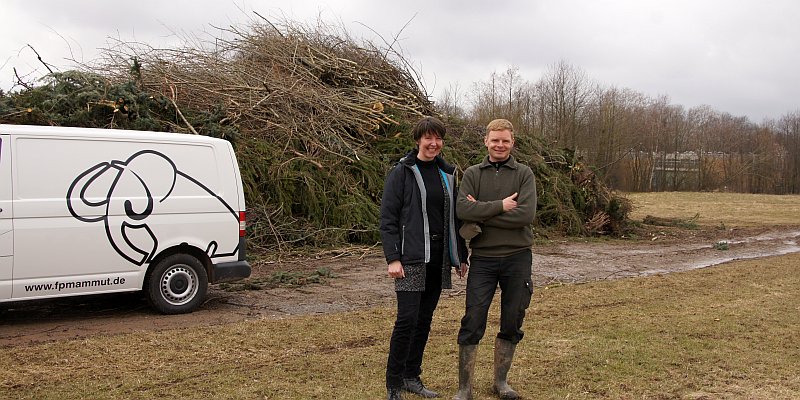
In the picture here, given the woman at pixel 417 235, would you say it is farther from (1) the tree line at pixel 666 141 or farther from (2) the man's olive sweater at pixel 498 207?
(1) the tree line at pixel 666 141

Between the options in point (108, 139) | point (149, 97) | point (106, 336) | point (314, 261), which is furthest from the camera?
point (149, 97)

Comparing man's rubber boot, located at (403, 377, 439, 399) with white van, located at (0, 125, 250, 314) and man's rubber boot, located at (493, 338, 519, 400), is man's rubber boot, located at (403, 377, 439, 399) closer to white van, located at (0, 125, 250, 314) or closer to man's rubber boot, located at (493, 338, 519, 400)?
man's rubber boot, located at (493, 338, 519, 400)

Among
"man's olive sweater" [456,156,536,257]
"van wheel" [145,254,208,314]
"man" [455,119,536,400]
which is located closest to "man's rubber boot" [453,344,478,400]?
"man" [455,119,536,400]

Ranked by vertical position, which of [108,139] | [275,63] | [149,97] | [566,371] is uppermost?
[275,63]

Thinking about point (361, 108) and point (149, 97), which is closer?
point (149, 97)

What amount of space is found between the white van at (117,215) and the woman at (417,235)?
373 centimetres

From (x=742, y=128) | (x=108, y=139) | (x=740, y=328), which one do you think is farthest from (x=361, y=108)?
(x=742, y=128)

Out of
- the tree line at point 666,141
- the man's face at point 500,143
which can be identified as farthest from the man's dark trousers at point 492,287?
the tree line at point 666,141

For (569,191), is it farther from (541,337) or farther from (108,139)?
(108,139)

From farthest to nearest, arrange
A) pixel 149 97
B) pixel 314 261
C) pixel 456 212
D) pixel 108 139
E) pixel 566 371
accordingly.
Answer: pixel 149 97 → pixel 314 261 → pixel 108 139 → pixel 566 371 → pixel 456 212

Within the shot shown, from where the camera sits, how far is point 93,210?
7.04m

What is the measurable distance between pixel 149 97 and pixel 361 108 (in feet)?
18.4

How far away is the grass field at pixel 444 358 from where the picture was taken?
16.7 feet

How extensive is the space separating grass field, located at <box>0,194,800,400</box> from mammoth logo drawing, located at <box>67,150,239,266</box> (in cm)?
110
